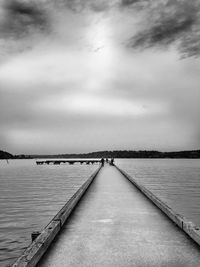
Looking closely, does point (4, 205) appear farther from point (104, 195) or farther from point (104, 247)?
point (104, 247)

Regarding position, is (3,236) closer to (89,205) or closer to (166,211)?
(89,205)

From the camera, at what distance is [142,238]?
5.68m

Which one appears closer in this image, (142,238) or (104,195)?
(142,238)

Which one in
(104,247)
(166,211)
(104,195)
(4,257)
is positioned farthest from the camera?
(104,195)

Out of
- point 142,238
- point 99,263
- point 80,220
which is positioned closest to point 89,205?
point 80,220

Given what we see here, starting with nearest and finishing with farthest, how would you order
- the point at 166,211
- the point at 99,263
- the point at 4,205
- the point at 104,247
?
the point at 99,263
the point at 104,247
the point at 166,211
the point at 4,205

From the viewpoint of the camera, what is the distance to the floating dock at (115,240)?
4.44 m

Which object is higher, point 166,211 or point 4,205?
point 166,211

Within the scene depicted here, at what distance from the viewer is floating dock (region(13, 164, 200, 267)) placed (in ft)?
14.6

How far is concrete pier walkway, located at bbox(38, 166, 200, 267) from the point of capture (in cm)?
448

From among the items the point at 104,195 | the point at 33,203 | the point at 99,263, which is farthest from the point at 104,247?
the point at 33,203

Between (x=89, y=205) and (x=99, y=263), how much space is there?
5.09m

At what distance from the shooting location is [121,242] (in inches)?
213

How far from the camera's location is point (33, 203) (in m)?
15.6
